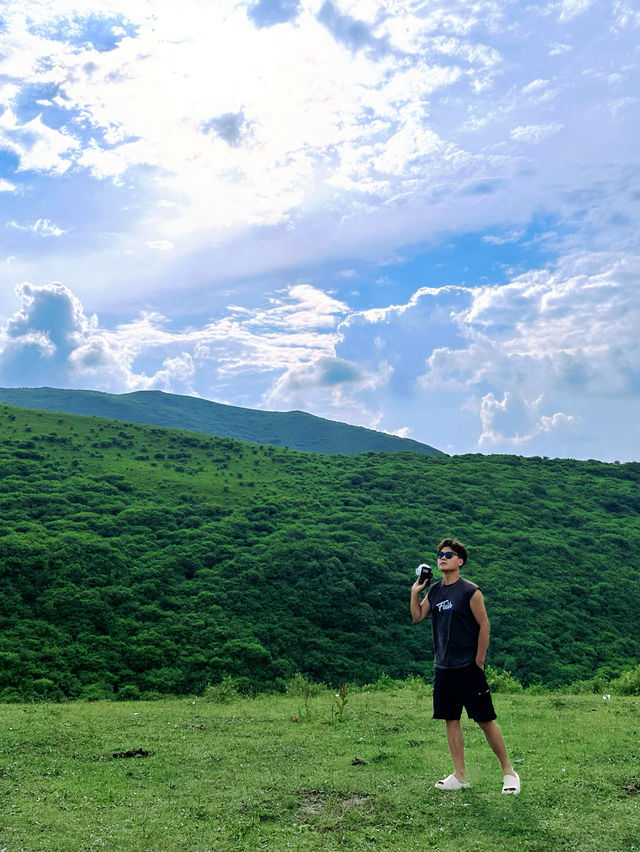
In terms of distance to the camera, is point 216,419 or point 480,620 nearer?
point 480,620

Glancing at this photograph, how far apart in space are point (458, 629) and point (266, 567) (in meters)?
28.4

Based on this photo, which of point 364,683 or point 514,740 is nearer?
point 514,740

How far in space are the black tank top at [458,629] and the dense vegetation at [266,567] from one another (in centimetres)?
1951

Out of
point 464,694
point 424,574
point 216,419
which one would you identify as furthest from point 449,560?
point 216,419

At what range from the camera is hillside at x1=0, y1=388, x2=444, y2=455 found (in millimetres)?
168625

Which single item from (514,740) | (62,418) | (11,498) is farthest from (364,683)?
(62,418)

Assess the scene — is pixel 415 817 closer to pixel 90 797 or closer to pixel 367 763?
pixel 367 763

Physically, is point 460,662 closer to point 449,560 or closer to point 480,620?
point 480,620

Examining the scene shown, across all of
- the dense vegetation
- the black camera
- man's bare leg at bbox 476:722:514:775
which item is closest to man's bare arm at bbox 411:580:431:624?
the black camera

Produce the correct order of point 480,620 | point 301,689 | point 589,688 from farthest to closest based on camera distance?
1. point 301,689
2. point 589,688
3. point 480,620

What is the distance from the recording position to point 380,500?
5191 cm

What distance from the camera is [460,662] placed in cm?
807

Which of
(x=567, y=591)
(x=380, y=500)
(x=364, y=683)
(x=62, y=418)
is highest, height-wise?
(x=62, y=418)

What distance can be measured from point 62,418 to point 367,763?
6136cm
